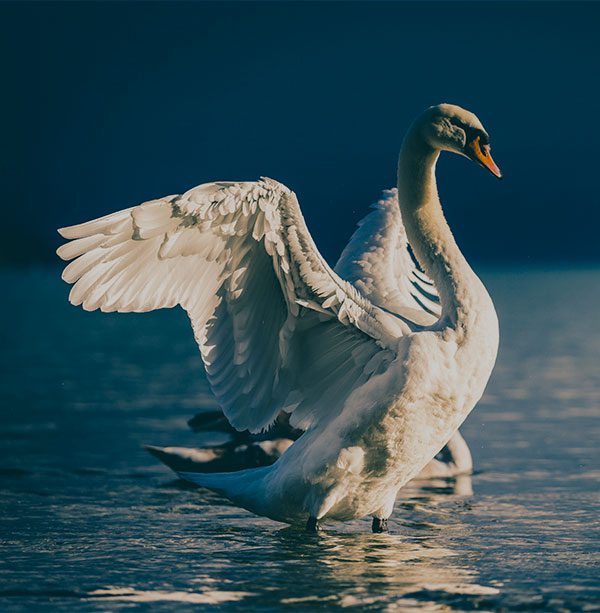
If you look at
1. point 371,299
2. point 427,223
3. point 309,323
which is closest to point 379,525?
point 309,323

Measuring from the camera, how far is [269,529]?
8773 mm

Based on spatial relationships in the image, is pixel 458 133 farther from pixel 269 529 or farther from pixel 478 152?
pixel 269 529

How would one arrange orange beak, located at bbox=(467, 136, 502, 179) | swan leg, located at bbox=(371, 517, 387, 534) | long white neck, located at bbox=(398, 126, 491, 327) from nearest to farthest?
1. long white neck, located at bbox=(398, 126, 491, 327)
2. orange beak, located at bbox=(467, 136, 502, 179)
3. swan leg, located at bbox=(371, 517, 387, 534)

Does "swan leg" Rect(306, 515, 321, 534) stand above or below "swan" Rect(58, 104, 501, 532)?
below

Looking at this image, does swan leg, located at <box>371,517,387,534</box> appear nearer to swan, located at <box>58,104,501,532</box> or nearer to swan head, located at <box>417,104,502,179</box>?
swan, located at <box>58,104,501,532</box>

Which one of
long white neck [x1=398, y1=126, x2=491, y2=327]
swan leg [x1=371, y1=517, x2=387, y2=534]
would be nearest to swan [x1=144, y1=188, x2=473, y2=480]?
long white neck [x1=398, y1=126, x2=491, y2=327]

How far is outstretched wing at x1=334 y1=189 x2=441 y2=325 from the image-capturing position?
9.36 m

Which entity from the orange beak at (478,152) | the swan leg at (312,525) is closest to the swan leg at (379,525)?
the swan leg at (312,525)

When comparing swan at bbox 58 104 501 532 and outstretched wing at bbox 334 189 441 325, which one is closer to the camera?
swan at bbox 58 104 501 532

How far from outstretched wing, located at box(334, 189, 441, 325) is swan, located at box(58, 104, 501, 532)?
861 millimetres

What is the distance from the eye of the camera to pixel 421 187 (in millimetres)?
8273

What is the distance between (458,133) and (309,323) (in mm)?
1455

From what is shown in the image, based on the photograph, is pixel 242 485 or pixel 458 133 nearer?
pixel 458 133

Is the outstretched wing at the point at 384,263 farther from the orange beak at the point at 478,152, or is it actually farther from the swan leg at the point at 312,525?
the swan leg at the point at 312,525
